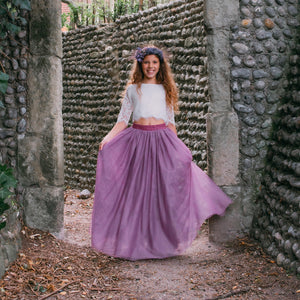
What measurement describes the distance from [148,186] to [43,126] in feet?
3.43

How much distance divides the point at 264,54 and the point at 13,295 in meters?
2.91

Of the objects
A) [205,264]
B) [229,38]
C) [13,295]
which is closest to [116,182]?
[205,264]

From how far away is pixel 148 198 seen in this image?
3846 mm

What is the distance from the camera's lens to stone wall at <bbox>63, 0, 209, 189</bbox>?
16.8ft

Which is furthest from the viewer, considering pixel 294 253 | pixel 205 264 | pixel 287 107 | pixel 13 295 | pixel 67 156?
pixel 67 156

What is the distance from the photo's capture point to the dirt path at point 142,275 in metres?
3.01

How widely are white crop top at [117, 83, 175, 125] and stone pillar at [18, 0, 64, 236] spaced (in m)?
0.61

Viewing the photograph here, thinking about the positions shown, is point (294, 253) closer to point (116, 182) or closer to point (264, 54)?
point (116, 182)

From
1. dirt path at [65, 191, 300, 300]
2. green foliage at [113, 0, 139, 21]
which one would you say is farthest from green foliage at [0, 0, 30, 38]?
green foliage at [113, 0, 139, 21]

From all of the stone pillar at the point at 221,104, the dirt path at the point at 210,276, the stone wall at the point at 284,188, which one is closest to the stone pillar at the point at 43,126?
the dirt path at the point at 210,276

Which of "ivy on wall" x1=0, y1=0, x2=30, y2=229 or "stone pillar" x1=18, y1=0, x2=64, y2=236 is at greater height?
"ivy on wall" x1=0, y1=0, x2=30, y2=229

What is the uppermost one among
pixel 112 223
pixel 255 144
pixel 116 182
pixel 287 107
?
pixel 287 107

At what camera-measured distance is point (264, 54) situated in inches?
162

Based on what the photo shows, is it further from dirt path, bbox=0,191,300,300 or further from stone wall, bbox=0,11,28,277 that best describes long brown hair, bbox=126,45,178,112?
dirt path, bbox=0,191,300,300
